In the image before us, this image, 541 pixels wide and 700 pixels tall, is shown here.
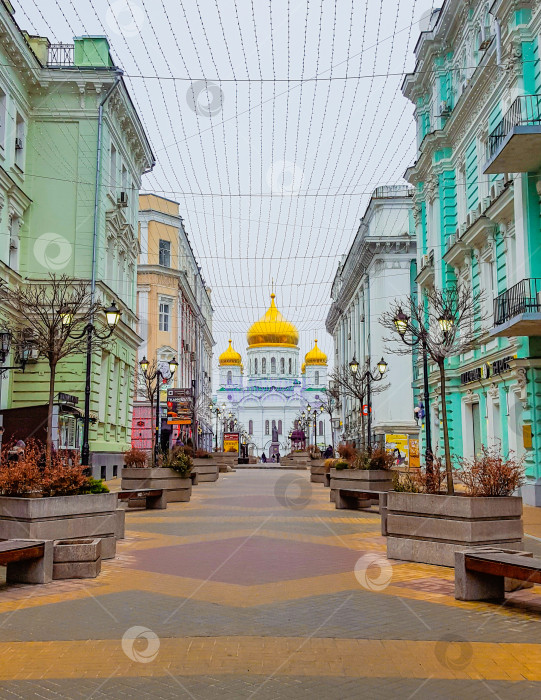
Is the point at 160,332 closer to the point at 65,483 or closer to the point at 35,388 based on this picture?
the point at 35,388

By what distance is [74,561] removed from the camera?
873 centimetres

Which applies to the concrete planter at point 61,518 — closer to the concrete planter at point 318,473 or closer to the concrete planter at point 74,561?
the concrete planter at point 74,561

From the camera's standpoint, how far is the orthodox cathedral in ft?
442

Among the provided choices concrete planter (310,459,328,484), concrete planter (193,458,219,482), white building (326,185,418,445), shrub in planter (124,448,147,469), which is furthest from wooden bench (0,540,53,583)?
white building (326,185,418,445)

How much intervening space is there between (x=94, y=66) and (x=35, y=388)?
40.0 feet

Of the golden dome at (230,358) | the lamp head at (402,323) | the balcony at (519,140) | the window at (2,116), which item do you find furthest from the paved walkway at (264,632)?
the golden dome at (230,358)

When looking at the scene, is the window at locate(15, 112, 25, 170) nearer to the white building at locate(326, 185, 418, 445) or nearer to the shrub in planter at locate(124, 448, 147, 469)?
the shrub in planter at locate(124, 448, 147, 469)

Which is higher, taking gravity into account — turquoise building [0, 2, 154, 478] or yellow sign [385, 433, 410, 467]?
turquoise building [0, 2, 154, 478]

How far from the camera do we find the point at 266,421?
454 feet

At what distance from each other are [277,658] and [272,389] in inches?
5186

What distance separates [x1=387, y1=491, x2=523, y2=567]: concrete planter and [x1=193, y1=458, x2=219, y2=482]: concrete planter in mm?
22513

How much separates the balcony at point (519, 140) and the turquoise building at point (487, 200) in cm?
4

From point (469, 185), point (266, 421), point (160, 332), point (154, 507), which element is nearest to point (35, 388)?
point (154, 507)

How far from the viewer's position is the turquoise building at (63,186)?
85.9ft
